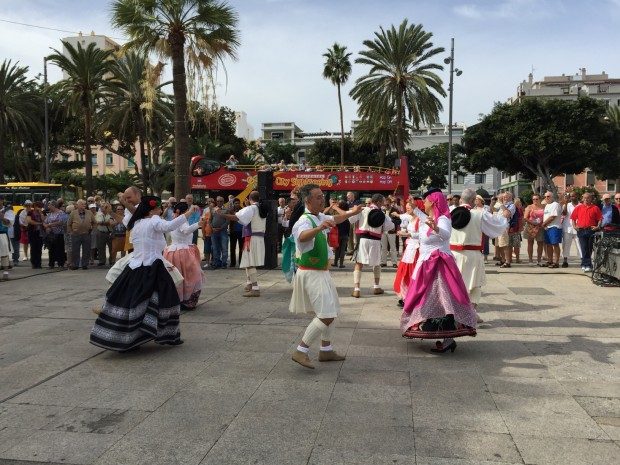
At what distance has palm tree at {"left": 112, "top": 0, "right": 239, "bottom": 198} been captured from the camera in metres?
14.4

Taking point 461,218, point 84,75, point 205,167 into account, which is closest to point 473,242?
point 461,218

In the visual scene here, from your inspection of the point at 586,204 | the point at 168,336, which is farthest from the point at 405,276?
the point at 586,204

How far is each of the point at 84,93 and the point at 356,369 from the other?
102 feet

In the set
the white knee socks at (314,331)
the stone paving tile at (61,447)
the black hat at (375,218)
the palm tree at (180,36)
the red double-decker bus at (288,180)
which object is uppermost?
the palm tree at (180,36)

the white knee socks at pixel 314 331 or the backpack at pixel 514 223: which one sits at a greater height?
the backpack at pixel 514 223

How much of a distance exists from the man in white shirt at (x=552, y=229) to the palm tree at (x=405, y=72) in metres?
19.8

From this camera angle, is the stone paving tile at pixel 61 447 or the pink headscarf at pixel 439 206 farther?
the pink headscarf at pixel 439 206

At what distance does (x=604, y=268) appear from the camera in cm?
1050

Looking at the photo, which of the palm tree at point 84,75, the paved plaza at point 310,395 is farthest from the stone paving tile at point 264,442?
the palm tree at point 84,75

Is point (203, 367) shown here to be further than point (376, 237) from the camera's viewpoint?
No

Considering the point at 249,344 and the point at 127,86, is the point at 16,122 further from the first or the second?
the point at 249,344

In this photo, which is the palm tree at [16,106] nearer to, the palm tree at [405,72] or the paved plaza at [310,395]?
the palm tree at [405,72]

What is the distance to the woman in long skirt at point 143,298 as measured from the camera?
5.66 m

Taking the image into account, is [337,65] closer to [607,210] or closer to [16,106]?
[16,106]
